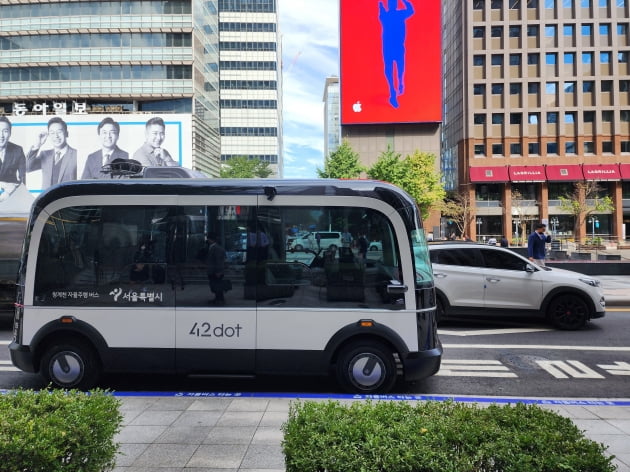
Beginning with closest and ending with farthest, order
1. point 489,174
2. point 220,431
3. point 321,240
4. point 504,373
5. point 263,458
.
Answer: point 263,458, point 220,431, point 321,240, point 504,373, point 489,174

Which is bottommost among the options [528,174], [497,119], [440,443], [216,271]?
[440,443]

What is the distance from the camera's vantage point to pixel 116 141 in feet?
119

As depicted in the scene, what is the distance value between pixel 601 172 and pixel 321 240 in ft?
193

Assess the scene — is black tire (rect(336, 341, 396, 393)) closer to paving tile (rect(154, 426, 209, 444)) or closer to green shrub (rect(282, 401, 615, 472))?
paving tile (rect(154, 426, 209, 444))

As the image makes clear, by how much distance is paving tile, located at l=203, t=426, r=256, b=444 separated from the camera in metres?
4.39

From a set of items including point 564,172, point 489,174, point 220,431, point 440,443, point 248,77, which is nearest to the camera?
point 440,443

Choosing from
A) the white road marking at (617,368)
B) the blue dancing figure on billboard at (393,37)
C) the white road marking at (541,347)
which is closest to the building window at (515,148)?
the blue dancing figure on billboard at (393,37)

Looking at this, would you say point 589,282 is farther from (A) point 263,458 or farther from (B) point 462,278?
(A) point 263,458

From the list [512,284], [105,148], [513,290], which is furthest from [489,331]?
[105,148]

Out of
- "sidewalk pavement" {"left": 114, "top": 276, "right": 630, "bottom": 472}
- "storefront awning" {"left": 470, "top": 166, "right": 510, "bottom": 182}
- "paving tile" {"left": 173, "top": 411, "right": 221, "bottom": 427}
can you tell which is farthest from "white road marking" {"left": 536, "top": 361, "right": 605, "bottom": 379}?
"storefront awning" {"left": 470, "top": 166, "right": 510, "bottom": 182}

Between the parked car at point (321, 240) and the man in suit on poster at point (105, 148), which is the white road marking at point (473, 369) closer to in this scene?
the parked car at point (321, 240)

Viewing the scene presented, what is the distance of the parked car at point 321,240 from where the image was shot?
5.79 meters

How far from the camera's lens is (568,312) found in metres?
10.0

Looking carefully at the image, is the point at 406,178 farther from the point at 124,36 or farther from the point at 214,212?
the point at 214,212
